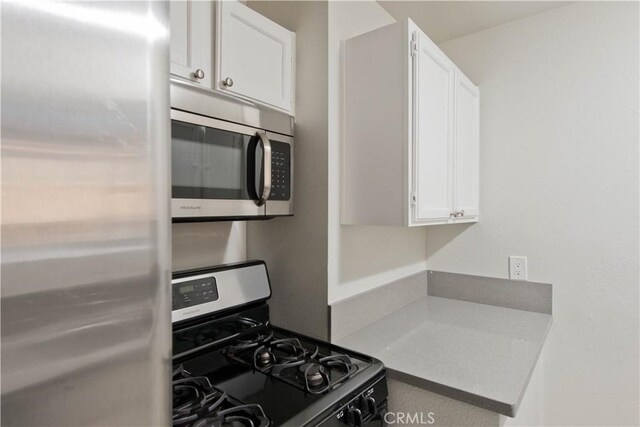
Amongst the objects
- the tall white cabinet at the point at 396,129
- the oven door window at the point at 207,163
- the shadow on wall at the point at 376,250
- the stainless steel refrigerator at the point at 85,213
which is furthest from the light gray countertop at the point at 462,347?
the stainless steel refrigerator at the point at 85,213

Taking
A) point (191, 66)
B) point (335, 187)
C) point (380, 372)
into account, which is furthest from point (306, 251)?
point (191, 66)

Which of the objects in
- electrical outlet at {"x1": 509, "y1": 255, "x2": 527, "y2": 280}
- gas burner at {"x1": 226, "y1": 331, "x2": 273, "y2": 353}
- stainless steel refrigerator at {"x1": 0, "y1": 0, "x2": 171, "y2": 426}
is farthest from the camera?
electrical outlet at {"x1": 509, "y1": 255, "x2": 527, "y2": 280}

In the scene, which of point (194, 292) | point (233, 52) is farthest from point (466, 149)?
point (194, 292)

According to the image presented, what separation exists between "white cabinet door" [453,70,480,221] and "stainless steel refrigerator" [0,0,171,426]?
1540 mm

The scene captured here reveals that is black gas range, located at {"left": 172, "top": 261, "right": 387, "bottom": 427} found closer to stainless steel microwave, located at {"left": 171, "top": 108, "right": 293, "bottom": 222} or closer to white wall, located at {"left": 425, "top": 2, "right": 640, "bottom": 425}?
stainless steel microwave, located at {"left": 171, "top": 108, "right": 293, "bottom": 222}

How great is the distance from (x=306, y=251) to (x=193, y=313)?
488mm

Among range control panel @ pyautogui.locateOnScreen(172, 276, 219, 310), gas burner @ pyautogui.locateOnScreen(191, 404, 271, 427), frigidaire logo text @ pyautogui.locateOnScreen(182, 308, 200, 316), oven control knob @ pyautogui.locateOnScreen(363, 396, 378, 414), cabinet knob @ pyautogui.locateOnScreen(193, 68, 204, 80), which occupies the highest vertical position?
cabinet knob @ pyautogui.locateOnScreen(193, 68, 204, 80)

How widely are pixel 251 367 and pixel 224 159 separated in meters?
0.70

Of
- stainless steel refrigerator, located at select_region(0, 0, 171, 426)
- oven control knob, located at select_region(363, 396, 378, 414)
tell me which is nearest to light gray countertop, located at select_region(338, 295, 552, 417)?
oven control knob, located at select_region(363, 396, 378, 414)

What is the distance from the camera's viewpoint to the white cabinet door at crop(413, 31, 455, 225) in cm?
132

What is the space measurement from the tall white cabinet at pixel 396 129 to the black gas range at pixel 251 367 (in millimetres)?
517

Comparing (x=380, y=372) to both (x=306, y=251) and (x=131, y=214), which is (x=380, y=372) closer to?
A: (x=306, y=251)

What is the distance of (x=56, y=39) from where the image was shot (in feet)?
1.00

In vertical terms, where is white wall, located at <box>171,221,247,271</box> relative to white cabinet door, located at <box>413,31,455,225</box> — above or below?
below
